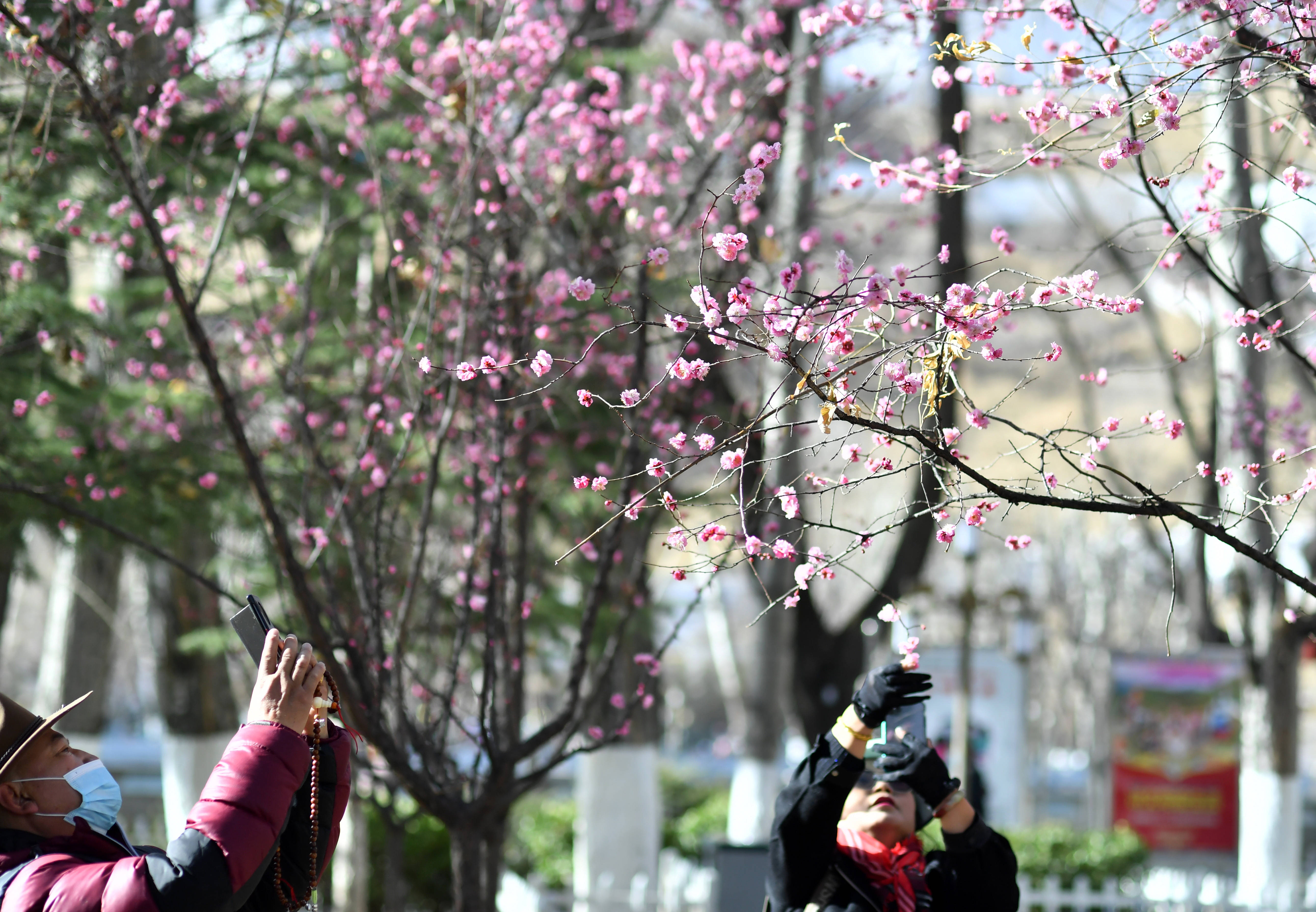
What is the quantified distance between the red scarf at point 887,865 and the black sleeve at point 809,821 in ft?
0.24

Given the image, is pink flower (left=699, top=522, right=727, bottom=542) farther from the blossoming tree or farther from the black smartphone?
the black smartphone

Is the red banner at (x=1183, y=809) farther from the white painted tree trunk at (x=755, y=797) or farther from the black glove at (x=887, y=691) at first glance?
the black glove at (x=887, y=691)

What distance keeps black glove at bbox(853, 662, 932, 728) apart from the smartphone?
1.02ft

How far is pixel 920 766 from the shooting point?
327 cm

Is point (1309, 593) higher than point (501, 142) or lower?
lower

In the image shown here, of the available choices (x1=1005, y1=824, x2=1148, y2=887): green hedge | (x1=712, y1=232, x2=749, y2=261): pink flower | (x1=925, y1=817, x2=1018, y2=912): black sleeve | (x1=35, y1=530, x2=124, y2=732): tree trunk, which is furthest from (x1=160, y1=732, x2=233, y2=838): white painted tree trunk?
(x1=712, y1=232, x2=749, y2=261): pink flower

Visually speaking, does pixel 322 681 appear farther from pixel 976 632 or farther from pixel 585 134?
pixel 976 632

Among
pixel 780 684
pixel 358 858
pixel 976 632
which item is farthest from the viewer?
pixel 976 632

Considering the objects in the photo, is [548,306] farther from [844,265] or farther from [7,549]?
[7,549]

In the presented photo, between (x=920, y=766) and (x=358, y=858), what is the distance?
5.00 metres

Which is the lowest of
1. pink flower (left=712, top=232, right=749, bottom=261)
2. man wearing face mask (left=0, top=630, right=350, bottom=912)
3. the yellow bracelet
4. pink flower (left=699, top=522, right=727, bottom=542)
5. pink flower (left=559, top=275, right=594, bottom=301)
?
man wearing face mask (left=0, top=630, right=350, bottom=912)

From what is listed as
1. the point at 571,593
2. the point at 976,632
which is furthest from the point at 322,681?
the point at 976,632

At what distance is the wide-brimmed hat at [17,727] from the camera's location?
7.39ft

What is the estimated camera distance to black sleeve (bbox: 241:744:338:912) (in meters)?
2.44
